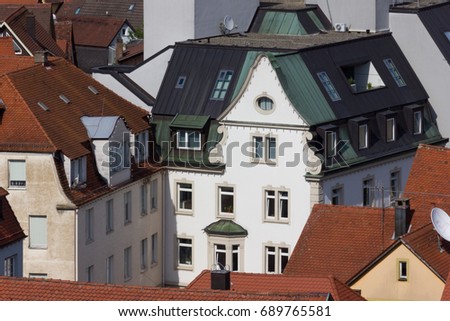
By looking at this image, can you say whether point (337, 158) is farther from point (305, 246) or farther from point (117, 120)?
point (305, 246)

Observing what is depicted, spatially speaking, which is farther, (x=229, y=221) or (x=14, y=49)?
(x=14, y=49)

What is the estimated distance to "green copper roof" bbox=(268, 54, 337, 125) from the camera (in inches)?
4771

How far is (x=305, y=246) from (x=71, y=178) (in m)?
14.1

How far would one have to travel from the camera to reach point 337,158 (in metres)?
122

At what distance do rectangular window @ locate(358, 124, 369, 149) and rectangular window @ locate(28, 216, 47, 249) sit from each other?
17745 millimetres

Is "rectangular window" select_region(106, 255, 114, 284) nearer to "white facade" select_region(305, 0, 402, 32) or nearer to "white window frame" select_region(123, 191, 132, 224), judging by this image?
"white window frame" select_region(123, 191, 132, 224)

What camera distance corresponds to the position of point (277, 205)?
122 m

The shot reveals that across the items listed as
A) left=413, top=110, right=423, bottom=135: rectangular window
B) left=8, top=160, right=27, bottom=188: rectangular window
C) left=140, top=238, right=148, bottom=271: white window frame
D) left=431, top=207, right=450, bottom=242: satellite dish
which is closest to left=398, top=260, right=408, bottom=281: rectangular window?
left=431, top=207, right=450, bottom=242: satellite dish

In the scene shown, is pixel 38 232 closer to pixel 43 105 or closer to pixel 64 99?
pixel 43 105

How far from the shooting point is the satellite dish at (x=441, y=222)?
96688 millimetres

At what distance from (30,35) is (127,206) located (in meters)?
30.8

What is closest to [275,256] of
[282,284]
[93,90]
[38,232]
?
[93,90]

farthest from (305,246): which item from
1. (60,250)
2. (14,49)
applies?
(14,49)

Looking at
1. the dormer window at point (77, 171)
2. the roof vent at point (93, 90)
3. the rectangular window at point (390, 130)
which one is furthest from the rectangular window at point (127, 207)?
the rectangular window at point (390, 130)
